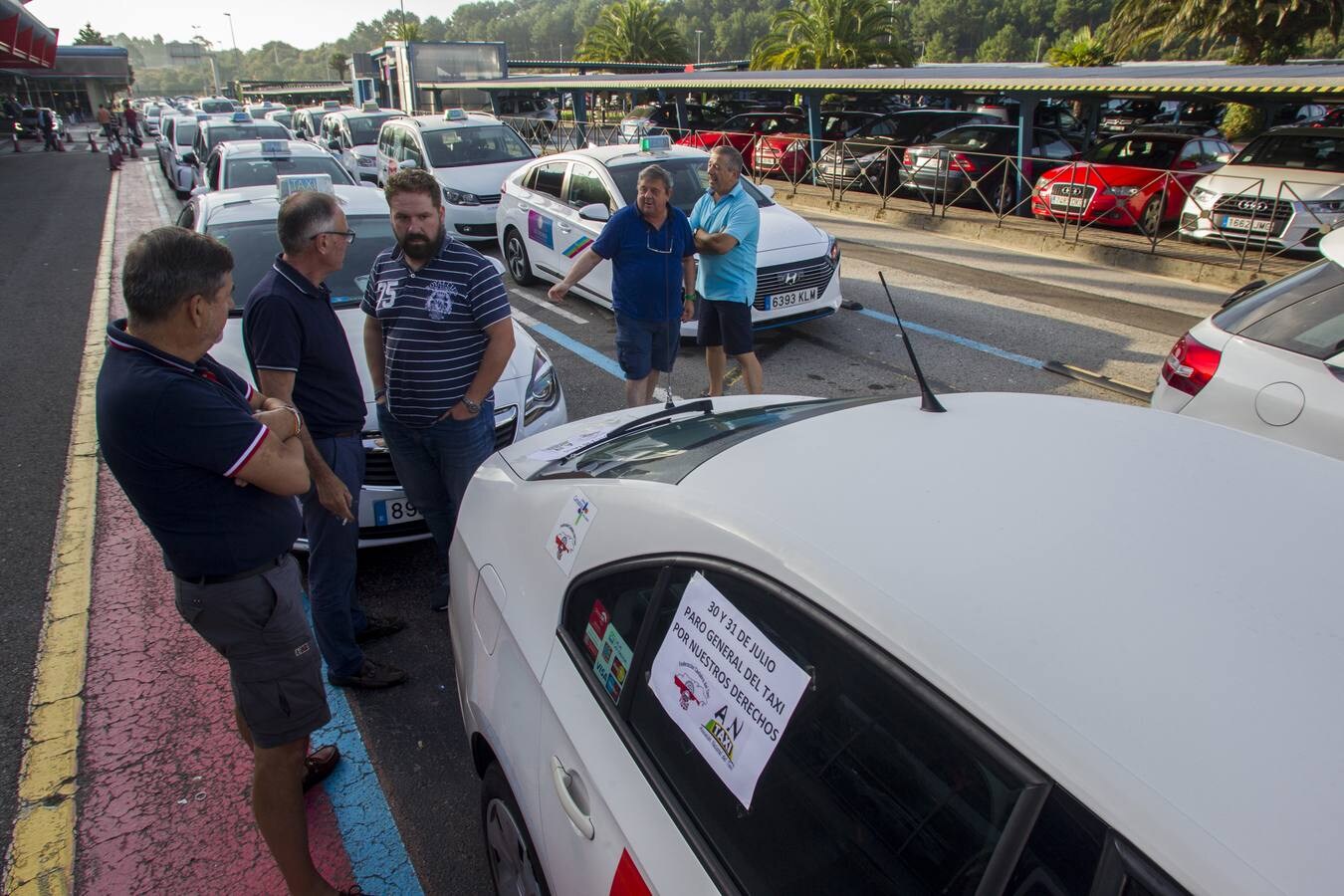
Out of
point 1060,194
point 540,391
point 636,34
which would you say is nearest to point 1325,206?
point 1060,194

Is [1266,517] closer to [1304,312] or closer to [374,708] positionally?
[1304,312]

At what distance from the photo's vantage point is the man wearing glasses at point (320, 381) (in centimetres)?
271

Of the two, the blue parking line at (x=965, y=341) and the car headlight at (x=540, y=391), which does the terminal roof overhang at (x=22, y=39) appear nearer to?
the blue parking line at (x=965, y=341)

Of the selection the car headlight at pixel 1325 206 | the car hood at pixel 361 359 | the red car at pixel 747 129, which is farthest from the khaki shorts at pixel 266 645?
the red car at pixel 747 129

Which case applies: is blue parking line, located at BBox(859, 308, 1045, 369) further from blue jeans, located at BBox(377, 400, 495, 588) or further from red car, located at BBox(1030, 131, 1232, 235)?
blue jeans, located at BBox(377, 400, 495, 588)

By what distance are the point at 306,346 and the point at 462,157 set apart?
9752 millimetres

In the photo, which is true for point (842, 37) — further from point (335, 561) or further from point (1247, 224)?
point (335, 561)

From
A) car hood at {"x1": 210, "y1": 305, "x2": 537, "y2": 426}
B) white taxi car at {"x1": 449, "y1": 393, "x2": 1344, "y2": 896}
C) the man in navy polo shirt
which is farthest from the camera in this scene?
the man in navy polo shirt

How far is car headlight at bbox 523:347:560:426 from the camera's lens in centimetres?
415

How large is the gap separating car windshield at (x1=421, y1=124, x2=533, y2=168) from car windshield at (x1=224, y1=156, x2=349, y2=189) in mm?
1632

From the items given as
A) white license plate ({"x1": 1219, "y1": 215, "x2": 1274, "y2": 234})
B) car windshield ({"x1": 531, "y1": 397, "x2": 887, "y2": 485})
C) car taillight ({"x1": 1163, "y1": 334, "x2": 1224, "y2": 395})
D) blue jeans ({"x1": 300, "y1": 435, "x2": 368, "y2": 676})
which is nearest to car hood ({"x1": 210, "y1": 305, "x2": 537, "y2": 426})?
blue jeans ({"x1": 300, "y1": 435, "x2": 368, "y2": 676})

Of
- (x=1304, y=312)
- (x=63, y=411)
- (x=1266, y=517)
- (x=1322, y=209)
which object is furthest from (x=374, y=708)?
(x=1322, y=209)

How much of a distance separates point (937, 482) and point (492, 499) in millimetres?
1349

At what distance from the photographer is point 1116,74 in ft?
40.4
